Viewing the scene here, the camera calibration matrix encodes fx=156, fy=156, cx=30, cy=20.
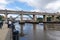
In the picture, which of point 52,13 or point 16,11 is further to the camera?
point 52,13

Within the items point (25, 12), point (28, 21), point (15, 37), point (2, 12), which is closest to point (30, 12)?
point (25, 12)

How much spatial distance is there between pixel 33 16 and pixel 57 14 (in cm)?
1476

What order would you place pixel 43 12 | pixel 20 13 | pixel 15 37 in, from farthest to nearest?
pixel 43 12
pixel 20 13
pixel 15 37

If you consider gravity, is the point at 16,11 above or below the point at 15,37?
above

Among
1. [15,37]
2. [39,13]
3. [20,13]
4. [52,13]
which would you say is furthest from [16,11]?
[15,37]

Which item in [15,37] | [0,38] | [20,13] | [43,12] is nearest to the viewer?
[0,38]

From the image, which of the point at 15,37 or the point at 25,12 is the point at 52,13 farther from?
the point at 15,37

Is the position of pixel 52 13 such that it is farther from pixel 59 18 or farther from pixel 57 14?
pixel 59 18

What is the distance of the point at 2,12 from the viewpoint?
7712 cm

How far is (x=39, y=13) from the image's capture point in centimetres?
8650

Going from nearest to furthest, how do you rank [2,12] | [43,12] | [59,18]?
1. [2,12]
2. [43,12]
3. [59,18]

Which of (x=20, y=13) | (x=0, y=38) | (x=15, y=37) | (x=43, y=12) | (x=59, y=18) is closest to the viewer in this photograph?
(x=0, y=38)

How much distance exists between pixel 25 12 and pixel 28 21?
82.4ft

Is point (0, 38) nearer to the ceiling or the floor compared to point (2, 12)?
nearer to the floor
